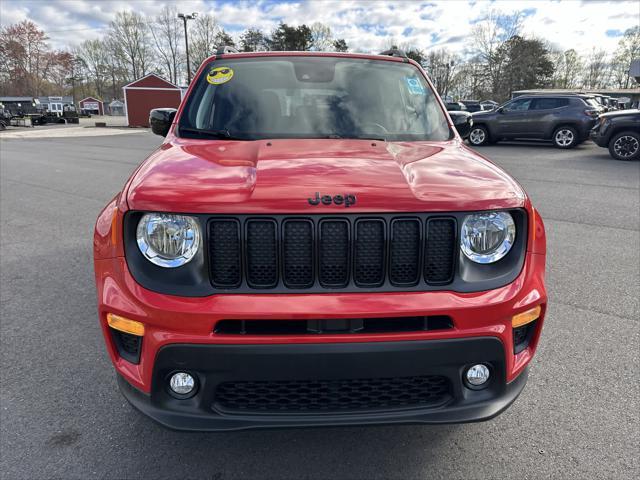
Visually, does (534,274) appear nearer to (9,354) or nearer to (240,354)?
(240,354)

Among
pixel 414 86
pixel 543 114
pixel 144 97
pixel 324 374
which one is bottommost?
pixel 324 374

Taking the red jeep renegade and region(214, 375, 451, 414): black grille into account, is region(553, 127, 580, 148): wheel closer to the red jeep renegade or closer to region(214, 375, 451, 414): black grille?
the red jeep renegade

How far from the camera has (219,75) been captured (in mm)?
3219

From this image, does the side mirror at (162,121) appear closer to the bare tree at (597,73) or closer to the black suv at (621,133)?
the black suv at (621,133)

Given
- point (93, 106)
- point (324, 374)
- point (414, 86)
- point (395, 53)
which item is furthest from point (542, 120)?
point (93, 106)

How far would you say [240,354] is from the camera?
1.65 meters

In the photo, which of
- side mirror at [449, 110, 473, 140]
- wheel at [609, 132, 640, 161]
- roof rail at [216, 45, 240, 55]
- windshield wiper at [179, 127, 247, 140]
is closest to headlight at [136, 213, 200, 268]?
windshield wiper at [179, 127, 247, 140]

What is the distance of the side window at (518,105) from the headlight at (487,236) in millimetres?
15771

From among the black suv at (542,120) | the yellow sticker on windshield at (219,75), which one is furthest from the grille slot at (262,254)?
the black suv at (542,120)

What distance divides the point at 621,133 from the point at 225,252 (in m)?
13.7

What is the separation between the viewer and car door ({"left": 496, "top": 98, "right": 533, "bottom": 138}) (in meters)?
15.8

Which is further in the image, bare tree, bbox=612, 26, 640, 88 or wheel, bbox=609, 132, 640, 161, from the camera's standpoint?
bare tree, bbox=612, 26, 640, 88

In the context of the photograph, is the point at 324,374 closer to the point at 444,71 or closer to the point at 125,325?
the point at 125,325

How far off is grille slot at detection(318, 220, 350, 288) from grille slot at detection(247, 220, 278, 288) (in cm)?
18
